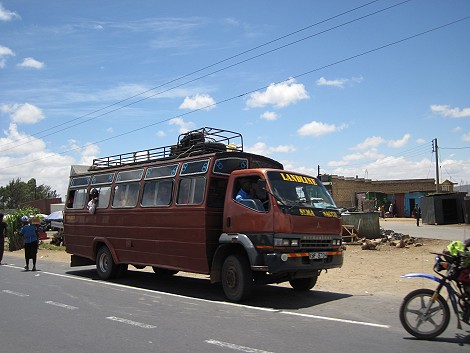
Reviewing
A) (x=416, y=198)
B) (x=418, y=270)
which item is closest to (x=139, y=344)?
(x=418, y=270)

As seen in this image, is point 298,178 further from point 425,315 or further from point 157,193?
point 425,315

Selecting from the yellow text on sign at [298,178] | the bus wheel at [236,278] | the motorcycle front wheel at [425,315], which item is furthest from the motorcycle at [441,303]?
the yellow text on sign at [298,178]

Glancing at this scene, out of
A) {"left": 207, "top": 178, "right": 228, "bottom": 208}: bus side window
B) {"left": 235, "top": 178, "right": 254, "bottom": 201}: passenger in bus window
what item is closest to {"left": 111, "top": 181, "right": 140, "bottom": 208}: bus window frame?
{"left": 207, "top": 178, "right": 228, "bottom": 208}: bus side window

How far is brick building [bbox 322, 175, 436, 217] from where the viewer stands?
52.1 m

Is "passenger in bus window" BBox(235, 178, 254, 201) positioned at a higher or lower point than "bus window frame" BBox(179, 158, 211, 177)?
lower

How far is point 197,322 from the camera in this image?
7230 mm

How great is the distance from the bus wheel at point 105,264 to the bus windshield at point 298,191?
5881 millimetres

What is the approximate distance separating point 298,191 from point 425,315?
3603 mm

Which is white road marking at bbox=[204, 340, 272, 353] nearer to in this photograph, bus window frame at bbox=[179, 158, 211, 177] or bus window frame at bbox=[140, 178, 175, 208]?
bus window frame at bbox=[179, 158, 211, 177]

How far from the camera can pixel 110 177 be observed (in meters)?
12.9

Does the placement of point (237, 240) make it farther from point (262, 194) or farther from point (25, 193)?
point (25, 193)

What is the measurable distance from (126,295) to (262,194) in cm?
385

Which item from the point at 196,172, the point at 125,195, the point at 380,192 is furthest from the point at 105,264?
the point at 380,192

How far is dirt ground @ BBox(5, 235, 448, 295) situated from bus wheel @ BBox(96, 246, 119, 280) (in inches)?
215
